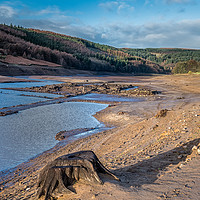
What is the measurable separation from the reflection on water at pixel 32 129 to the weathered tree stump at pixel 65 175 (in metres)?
4.58

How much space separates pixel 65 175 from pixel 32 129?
376 inches

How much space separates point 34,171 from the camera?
277 inches

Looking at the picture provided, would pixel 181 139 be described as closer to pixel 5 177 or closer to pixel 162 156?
pixel 162 156

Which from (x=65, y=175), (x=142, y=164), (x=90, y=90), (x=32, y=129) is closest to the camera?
(x=65, y=175)

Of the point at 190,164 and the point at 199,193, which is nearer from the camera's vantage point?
the point at 199,193

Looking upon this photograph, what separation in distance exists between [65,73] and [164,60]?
476 ft

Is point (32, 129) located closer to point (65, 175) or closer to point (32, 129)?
point (32, 129)

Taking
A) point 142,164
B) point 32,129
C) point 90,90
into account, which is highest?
point 90,90

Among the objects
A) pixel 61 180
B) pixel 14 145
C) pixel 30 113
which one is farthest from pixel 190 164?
pixel 30 113

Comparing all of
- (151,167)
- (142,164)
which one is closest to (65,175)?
(151,167)

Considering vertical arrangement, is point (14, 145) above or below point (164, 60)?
below

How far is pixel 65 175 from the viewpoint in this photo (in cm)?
394

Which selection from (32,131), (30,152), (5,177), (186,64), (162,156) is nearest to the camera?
(162,156)

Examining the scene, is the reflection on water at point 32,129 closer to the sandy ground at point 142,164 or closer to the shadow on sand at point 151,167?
the sandy ground at point 142,164
